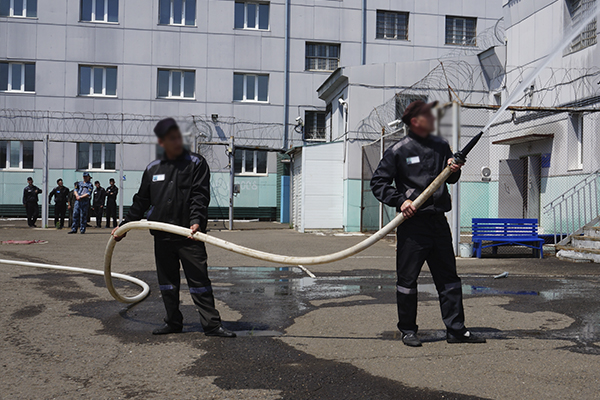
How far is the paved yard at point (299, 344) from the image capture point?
3.70m

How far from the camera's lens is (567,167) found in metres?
13.9

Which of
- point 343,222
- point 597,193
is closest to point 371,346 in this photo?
point 597,193

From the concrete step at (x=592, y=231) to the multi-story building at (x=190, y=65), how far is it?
14263 mm

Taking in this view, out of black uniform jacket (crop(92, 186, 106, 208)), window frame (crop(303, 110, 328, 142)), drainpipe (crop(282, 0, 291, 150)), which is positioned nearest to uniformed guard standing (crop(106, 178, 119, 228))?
black uniform jacket (crop(92, 186, 106, 208))

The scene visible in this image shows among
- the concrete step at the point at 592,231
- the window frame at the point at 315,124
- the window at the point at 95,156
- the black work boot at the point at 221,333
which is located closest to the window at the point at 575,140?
the concrete step at the point at 592,231

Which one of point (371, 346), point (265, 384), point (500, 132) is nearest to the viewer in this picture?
point (265, 384)

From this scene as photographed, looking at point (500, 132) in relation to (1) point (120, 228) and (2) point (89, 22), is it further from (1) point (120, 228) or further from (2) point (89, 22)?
(2) point (89, 22)

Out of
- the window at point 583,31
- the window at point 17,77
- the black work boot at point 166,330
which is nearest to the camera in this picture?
the black work boot at point 166,330

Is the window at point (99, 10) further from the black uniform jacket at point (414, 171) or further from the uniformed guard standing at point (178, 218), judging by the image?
the black uniform jacket at point (414, 171)

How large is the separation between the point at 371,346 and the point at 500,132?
14078 millimetres

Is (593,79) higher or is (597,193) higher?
(593,79)

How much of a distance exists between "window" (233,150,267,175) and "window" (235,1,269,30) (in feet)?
19.7

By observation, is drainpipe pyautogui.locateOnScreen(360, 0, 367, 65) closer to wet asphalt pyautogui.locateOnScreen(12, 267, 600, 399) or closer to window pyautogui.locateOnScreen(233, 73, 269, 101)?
window pyautogui.locateOnScreen(233, 73, 269, 101)

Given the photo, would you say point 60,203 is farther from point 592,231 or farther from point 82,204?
point 592,231
